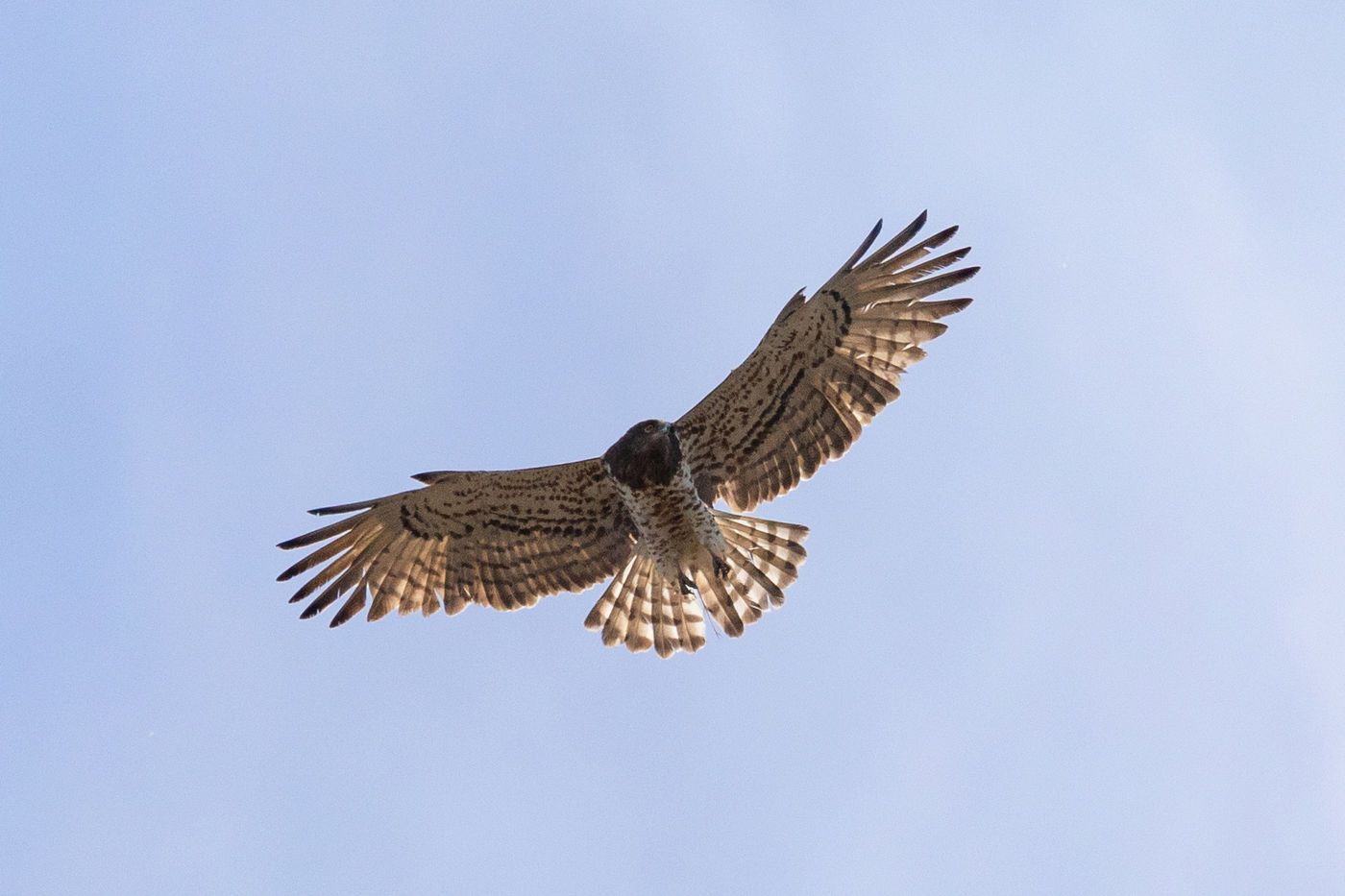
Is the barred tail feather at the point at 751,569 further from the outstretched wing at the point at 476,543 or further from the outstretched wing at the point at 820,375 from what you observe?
the outstretched wing at the point at 476,543

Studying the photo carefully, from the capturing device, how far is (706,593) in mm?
12000

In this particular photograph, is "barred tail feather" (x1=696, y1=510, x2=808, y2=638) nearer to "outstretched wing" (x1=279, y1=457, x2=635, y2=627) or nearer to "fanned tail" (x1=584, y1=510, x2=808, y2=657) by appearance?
"fanned tail" (x1=584, y1=510, x2=808, y2=657)

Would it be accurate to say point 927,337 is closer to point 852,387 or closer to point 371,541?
point 852,387

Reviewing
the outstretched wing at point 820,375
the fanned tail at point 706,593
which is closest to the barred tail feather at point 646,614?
the fanned tail at point 706,593

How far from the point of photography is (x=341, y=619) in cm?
1195

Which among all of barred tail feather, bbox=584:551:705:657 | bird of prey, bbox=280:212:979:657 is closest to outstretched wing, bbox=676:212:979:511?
bird of prey, bbox=280:212:979:657

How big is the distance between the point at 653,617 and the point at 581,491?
3.53 ft

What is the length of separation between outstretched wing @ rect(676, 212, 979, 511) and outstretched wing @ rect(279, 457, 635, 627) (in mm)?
879

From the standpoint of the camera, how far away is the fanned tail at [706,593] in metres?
11.9

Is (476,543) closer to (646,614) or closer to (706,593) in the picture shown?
(646,614)

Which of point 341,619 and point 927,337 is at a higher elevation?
point 341,619

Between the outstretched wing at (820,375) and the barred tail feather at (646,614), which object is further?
the barred tail feather at (646,614)

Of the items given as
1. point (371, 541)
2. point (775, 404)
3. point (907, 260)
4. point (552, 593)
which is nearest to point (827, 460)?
point (775, 404)

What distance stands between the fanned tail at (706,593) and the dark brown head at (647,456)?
0.62 metres
